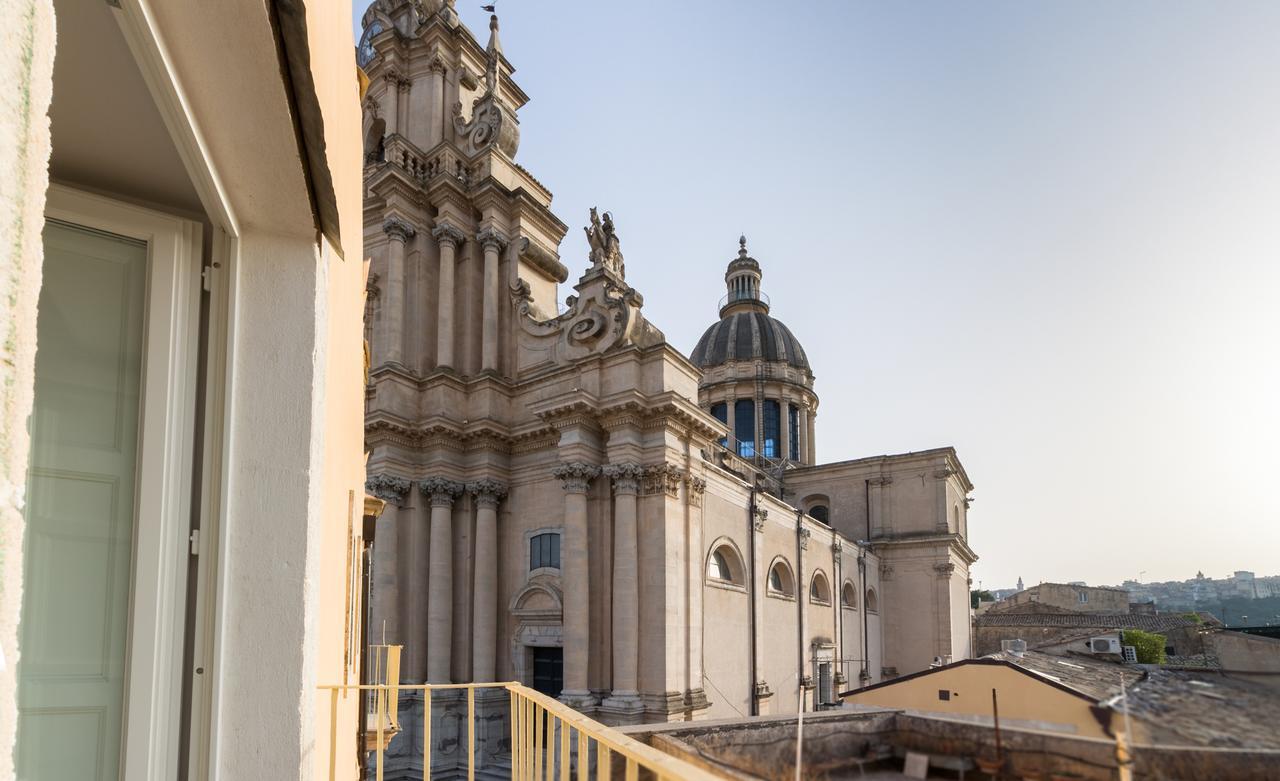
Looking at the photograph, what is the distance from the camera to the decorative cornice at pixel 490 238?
24.5 metres

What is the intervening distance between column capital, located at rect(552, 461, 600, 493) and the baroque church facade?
0.07 meters

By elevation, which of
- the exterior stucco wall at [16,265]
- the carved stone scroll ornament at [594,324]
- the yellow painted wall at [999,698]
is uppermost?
the carved stone scroll ornament at [594,324]

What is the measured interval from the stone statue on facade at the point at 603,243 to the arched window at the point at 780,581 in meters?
10.4

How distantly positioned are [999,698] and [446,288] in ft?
76.3

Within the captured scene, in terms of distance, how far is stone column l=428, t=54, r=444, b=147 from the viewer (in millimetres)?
26438

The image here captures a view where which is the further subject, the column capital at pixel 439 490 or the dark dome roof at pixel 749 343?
the dark dome roof at pixel 749 343

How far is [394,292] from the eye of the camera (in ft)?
77.8

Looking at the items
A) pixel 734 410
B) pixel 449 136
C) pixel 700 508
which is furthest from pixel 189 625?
pixel 734 410

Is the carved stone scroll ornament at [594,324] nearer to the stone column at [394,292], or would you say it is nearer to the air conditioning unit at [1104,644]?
the stone column at [394,292]

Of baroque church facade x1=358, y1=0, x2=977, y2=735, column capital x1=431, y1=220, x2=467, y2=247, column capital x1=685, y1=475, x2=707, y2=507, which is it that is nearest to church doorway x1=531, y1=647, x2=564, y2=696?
baroque church facade x1=358, y1=0, x2=977, y2=735

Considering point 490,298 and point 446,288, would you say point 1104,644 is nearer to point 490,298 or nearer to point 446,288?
point 490,298

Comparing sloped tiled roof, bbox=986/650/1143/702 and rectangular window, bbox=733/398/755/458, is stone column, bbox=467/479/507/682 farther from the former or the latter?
rectangular window, bbox=733/398/755/458

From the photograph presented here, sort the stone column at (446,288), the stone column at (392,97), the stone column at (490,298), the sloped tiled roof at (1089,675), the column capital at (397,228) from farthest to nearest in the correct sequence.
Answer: the stone column at (392,97) → the column capital at (397,228) → the stone column at (490,298) → the stone column at (446,288) → the sloped tiled roof at (1089,675)

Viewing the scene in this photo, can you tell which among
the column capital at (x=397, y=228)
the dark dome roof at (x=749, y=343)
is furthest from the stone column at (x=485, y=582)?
the dark dome roof at (x=749, y=343)
